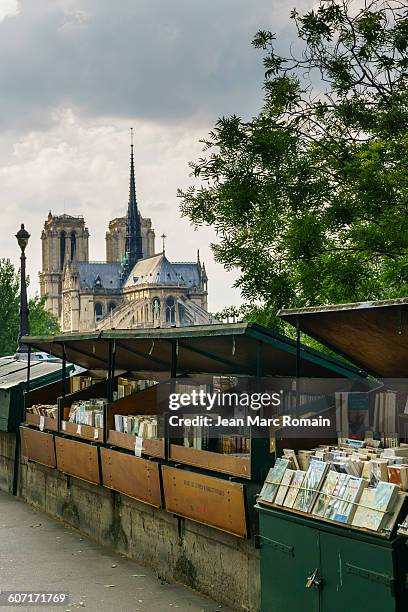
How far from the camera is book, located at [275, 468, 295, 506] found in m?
7.84

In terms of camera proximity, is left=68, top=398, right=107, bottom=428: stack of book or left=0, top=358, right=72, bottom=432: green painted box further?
left=0, top=358, right=72, bottom=432: green painted box

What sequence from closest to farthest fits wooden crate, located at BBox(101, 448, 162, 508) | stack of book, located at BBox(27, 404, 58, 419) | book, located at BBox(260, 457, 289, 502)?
book, located at BBox(260, 457, 289, 502), wooden crate, located at BBox(101, 448, 162, 508), stack of book, located at BBox(27, 404, 58, 419)

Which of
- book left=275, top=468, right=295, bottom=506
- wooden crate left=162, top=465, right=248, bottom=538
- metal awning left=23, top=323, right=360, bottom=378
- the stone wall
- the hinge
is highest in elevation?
metal awning left=23, top=323, right=360, bottom=378

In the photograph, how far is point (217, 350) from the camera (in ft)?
35.2

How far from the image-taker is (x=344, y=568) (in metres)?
6.94

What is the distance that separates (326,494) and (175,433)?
335cm

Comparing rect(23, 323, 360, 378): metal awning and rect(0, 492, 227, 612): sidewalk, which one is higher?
rect(23, 323, 360, 378): metal awning

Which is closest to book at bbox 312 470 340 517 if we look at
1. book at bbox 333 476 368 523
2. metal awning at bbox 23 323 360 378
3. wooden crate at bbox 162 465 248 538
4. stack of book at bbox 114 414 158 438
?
book at bbox 333 476 368 523

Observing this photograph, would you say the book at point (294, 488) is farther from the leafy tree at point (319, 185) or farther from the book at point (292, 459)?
the leafy tree at point (319, 185)

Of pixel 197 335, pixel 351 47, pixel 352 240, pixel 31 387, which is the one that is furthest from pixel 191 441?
pixel 351 47

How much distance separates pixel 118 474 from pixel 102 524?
1.24m

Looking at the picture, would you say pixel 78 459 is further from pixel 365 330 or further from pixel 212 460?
pixel 365 330

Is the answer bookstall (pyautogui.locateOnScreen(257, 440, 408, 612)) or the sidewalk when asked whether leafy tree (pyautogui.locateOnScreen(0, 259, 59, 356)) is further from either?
bookstall (pyautogui.locateOnScreen(257, 440, 408, 612))

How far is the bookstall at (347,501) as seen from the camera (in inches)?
263
